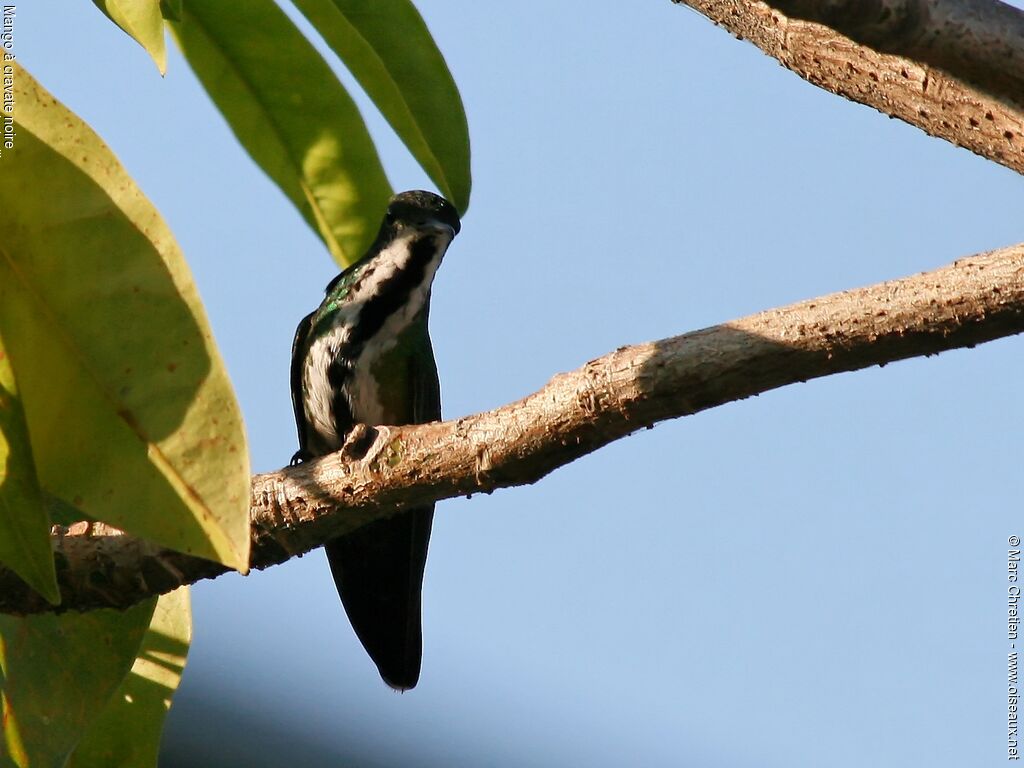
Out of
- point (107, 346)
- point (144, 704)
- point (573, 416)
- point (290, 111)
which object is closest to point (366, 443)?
point (573, 416)

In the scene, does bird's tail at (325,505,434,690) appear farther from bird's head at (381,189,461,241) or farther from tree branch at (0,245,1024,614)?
tree branch at (0,245,1024,614)

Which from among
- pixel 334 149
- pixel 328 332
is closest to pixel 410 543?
pixel 328 332

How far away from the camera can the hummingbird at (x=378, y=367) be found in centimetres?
378

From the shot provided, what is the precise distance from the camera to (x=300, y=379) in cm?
407

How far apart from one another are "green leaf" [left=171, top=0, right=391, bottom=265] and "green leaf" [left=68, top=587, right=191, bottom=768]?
899 mm

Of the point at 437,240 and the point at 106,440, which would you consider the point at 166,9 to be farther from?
the point at 437,240

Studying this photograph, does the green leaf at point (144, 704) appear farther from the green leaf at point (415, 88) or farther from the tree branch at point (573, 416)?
the green leaf at point (415, 88)

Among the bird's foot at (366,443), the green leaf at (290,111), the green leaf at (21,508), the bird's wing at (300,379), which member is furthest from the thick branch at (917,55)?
the bird's wing at (300,379)

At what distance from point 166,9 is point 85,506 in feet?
3.32

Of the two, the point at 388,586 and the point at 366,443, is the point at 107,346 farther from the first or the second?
the point at 388,586

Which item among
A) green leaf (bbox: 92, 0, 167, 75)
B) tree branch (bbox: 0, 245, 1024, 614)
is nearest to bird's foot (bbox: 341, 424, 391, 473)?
tree branch (bbox: 0, 245, 1024, 614)

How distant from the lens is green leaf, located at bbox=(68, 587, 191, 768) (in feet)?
7.88

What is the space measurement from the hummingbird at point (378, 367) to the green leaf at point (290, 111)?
103 centimetres

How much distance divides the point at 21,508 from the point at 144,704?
938mm
